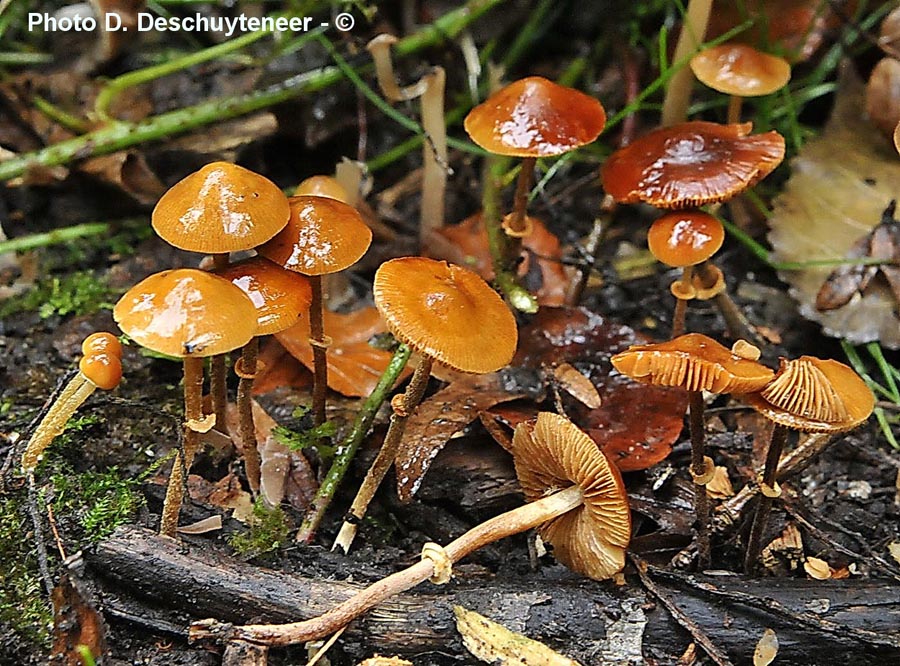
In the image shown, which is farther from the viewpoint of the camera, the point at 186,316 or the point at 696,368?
the point at 696,368

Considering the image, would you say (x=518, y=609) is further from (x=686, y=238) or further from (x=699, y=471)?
(x=686, y=238)

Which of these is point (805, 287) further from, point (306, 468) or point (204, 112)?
point (204, 112)

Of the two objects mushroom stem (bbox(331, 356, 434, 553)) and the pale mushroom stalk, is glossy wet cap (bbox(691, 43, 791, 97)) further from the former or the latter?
mushroom stem (bbox(331, 356, 434, 553))

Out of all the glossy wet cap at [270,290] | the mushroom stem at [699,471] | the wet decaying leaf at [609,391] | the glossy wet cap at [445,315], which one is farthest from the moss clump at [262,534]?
the mushroom stem at [699,471]

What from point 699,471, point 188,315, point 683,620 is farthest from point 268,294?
point 683,620

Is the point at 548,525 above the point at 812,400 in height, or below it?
below
